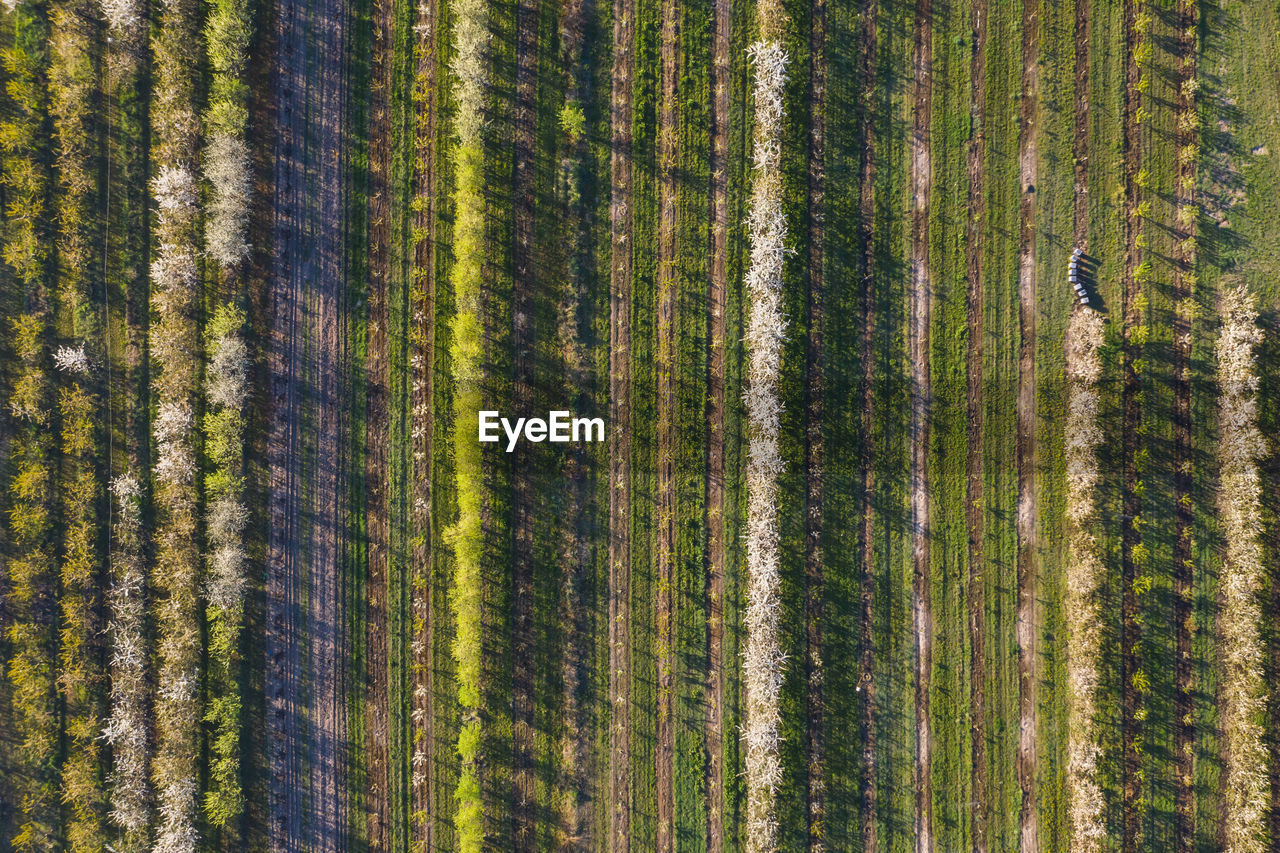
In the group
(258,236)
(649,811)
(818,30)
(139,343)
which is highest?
(818,30)

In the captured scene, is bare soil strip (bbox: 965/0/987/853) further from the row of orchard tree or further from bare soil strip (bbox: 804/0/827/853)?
the row of orchard tree

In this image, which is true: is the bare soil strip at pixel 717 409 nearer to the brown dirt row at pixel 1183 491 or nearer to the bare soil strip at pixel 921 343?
the bare soil strip at pixel 921 343

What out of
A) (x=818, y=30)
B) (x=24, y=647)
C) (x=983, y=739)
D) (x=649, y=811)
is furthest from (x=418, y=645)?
(x=818, y=30)

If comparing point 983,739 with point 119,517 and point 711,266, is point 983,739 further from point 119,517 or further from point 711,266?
point 119,517

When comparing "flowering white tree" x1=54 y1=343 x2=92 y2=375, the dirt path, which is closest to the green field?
the dirt path

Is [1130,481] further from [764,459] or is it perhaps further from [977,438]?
[764,459]

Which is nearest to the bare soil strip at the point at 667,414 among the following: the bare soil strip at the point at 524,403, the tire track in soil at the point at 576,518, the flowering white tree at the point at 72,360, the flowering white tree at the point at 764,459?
the tire track in soil at the point at 576,518
